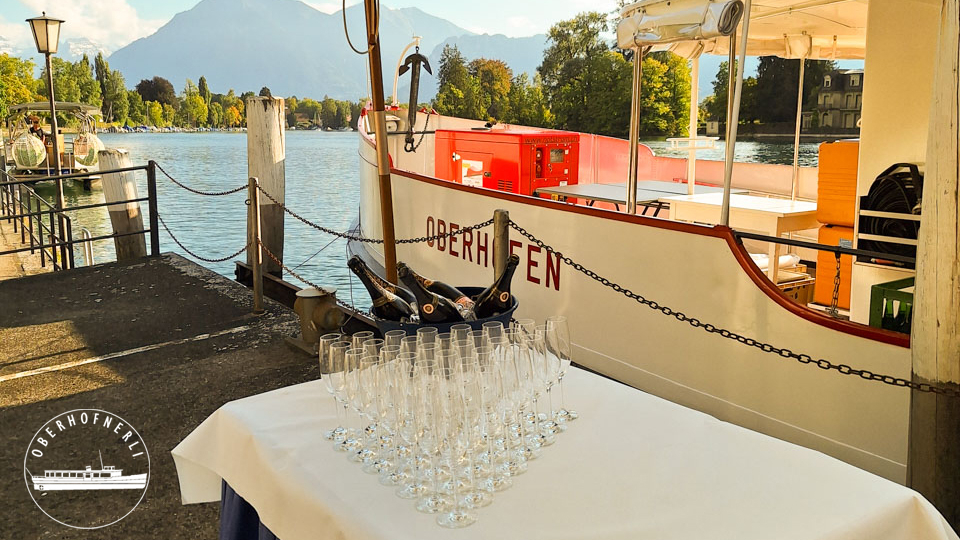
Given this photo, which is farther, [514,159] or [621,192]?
[514,159]

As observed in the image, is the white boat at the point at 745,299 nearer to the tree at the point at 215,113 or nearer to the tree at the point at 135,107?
the tree at the point at 215,113

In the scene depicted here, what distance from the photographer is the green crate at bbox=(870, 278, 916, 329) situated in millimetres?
3443

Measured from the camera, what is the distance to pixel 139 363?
197 inches

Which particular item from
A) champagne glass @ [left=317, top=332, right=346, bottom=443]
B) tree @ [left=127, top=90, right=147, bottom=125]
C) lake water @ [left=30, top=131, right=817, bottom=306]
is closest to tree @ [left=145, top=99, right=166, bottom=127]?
tree @ [left=127, top=90, right=147, bottom=125]

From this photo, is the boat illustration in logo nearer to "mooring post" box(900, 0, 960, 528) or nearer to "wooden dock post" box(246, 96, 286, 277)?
"mooring post" box(900, 0, 960, 528)

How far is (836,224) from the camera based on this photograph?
4871 millimetres

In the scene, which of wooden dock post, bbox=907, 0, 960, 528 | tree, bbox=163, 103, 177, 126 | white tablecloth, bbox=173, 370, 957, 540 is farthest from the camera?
tree, bbox=163, 103, 177, 126

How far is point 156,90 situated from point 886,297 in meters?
102

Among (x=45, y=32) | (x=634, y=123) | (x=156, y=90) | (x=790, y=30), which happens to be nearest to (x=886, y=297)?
(x=634, y=123)

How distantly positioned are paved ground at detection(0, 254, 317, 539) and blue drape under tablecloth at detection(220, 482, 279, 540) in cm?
102

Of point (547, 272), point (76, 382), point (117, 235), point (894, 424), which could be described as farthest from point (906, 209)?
point (117, 235)

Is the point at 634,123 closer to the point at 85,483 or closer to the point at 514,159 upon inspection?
the point at 514,159

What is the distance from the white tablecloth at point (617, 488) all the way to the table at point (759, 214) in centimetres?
316

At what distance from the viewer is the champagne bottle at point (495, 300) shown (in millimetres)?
3004
